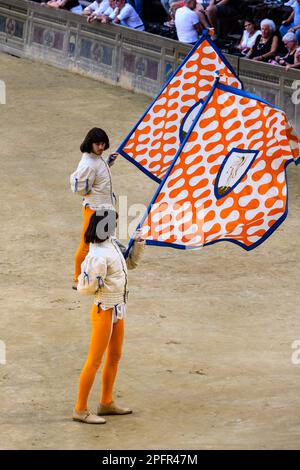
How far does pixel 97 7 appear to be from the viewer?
23312 mm

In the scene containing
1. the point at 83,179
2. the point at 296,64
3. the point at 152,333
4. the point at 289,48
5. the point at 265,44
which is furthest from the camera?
the point at 265,44

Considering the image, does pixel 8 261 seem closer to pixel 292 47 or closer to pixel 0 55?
pixel 292 47

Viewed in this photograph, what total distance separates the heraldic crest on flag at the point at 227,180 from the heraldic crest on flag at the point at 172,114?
1.21m

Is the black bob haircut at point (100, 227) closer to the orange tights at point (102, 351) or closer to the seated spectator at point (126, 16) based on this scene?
the orange tights at point (102, 351)

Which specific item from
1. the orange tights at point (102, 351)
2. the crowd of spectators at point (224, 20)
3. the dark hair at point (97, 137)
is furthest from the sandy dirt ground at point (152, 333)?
the crowd of spectators at point (224, 20)

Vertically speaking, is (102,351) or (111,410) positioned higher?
(102,351)

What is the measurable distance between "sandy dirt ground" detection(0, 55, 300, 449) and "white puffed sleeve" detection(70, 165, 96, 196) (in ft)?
4.91

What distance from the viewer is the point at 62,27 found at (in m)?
24.1

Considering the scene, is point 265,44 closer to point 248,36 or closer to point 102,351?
point 248,36

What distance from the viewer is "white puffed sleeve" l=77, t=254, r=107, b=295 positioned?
9602mm

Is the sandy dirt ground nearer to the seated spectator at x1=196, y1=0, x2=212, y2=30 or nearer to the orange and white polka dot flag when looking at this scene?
the orange and white polka dot flag

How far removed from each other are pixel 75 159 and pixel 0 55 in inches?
300

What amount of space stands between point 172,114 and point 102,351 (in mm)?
3287

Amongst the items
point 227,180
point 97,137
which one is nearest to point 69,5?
point 97,137
